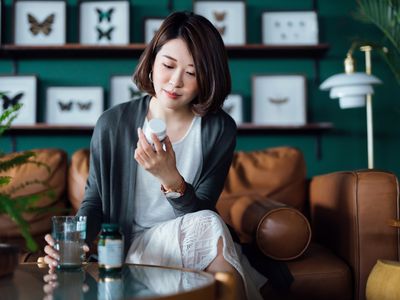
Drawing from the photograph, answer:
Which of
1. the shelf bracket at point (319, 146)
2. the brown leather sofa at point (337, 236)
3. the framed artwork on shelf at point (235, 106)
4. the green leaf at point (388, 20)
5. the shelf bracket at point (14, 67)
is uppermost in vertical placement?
the green leaf at point (388, 20)

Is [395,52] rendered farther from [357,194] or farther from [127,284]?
[127,284]

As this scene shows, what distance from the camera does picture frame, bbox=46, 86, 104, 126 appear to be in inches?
132

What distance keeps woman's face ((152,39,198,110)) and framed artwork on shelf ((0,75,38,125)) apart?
1744 mm

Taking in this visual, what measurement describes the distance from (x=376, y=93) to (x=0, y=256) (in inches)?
106

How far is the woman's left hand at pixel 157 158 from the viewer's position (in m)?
1.50

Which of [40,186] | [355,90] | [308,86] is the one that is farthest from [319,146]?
[40,186]

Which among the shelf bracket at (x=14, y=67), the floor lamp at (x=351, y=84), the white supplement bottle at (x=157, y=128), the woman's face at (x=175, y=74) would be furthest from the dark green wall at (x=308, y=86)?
the white supplement bottle at (x=157, y=128)

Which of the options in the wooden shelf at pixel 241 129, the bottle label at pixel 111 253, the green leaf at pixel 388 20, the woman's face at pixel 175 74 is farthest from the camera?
the wooden shelf at pixel 241 129

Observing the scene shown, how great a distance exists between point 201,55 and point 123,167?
400 millimetres

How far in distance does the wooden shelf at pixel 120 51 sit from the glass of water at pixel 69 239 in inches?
80.1

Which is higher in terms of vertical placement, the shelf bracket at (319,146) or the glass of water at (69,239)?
the shelf bracket at (319,146)

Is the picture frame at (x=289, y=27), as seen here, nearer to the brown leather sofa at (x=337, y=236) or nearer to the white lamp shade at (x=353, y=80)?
the white lamp shade at (x=353, y=80)

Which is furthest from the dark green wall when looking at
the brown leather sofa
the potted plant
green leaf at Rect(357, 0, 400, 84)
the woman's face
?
the potted plant

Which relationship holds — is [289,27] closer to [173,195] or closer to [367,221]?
[367,221]
